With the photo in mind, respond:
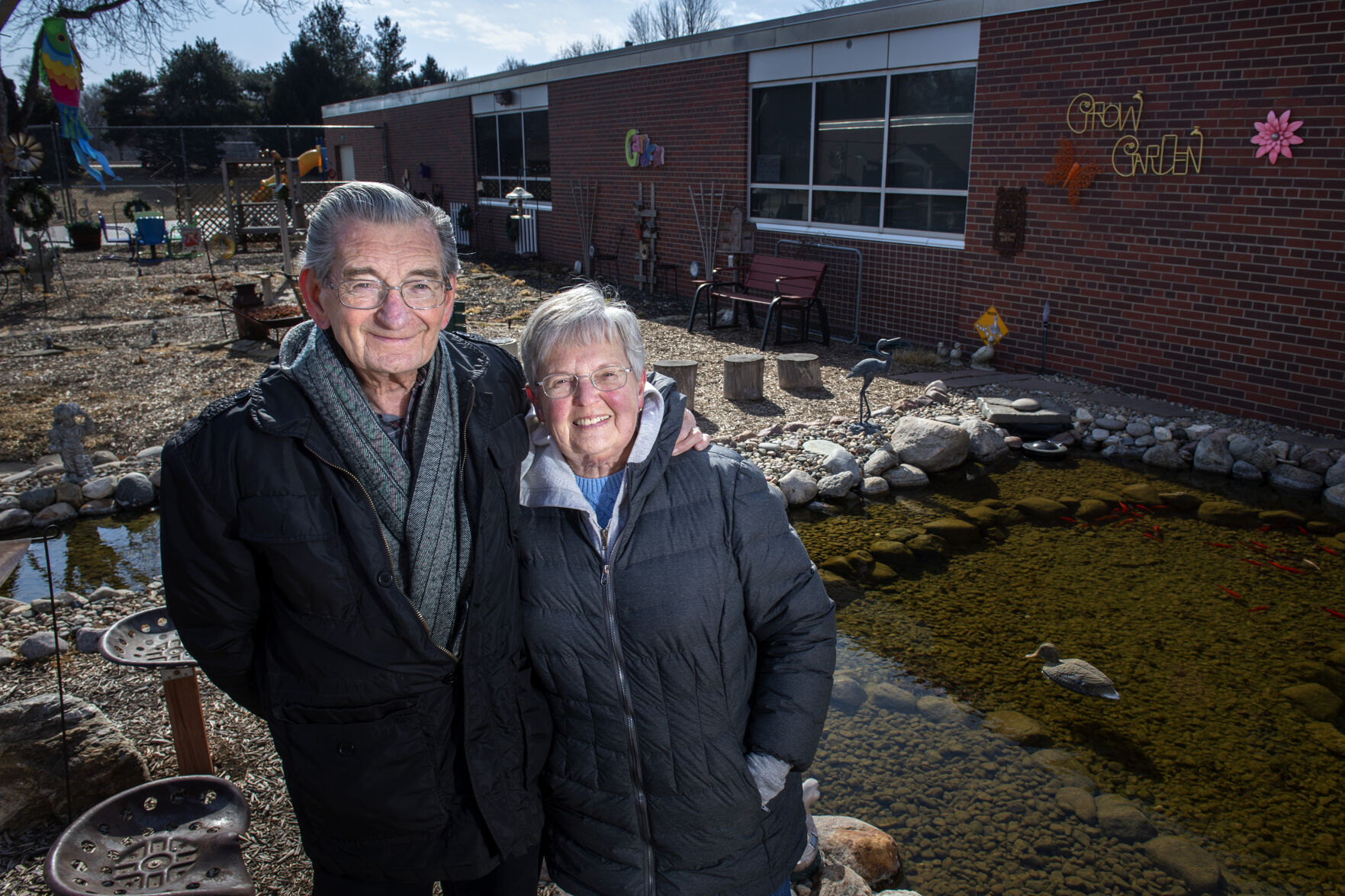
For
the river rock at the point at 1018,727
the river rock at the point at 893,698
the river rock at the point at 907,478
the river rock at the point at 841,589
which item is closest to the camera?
the river rock at the point at 1018,727

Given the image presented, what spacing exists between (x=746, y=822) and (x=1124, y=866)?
77.1 inches

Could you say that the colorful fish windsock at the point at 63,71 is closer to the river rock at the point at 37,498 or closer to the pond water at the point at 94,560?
the river rock at the point at 37,498

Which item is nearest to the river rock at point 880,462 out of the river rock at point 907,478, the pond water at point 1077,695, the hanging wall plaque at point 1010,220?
the river rock at point 907,478

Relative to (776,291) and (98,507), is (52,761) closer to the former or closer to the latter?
(98,507)

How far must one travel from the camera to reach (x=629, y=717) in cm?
174

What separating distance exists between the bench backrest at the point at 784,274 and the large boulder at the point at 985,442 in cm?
361

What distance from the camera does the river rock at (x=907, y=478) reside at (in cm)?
648

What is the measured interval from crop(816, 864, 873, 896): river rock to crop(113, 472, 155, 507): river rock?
5606 millimetres

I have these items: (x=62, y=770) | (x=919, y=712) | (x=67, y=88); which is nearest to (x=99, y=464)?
(x=62, y=770)

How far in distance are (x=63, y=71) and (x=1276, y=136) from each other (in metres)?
18.5

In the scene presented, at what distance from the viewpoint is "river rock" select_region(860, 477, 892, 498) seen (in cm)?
634

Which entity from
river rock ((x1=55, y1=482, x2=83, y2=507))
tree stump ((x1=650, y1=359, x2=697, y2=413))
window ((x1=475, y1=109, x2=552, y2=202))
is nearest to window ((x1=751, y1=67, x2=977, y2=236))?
tree stump ((x1=650, y1=359, x2=697, y2=413))

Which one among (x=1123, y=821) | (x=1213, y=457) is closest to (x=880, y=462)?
(x=1213, y=457)

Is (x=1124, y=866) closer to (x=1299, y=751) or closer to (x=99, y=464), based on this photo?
(x=1299, y=751)
